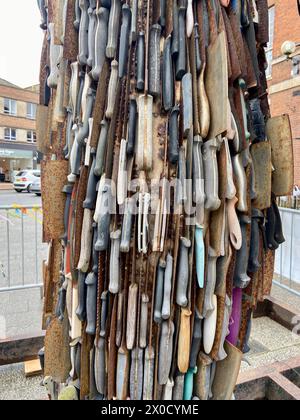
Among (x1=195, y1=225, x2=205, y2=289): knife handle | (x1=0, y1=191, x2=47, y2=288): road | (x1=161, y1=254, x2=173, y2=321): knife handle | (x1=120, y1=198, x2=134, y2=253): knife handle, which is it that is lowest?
(x1=0, y1=191, x2=47, y2=288): road

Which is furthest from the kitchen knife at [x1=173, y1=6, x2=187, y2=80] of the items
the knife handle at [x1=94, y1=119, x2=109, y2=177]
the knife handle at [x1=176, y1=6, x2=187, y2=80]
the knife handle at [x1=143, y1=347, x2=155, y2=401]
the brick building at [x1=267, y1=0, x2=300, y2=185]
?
the brick building at [x1=267, y1=0, x2=300, y2=185]

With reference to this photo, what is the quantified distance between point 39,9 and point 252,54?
81 centimetres

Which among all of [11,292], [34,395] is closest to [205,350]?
[34,395]

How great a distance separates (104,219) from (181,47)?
53 centimetres

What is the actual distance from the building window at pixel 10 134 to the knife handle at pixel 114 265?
31.9 meters

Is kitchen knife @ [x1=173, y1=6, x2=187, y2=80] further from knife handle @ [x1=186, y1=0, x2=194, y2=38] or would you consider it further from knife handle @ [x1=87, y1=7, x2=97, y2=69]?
knife handle @ [x1=87, y1=7, x2=97, y2=69]

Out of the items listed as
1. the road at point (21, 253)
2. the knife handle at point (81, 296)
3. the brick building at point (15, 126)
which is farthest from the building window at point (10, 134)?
the knife handle at point (81, 296)

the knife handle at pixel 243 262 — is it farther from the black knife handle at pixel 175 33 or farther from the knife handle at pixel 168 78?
the black knife handle at pixel 175 33

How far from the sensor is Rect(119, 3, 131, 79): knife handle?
85 centimetres

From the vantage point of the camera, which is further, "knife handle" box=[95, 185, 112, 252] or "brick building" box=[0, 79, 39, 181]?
"brick building" box=[0, 79, 39, 181]

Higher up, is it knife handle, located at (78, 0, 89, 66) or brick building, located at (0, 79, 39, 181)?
brick building, located at (0, 79, 39, 181)

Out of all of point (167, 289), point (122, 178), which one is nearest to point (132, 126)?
point (122, 178)

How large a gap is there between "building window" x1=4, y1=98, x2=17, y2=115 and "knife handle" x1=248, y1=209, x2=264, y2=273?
3198cm

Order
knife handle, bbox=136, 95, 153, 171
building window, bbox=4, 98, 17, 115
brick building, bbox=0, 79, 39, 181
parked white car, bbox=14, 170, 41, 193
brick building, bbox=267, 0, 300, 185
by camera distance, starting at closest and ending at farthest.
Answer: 1. knife handle, bbox=136, 95, 153, 171
2. brick building, bbox=267, 0, 300, 185
3. parked white car, bbox=14, 170, 41, 193
4. brick building, bbox=0, 79, 39, 181
5. building window, bbox=4, 98, 17, 115
